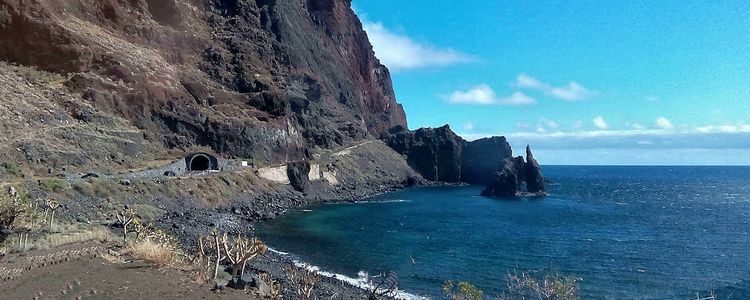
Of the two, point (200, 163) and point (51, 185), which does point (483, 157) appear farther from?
point (51, 185)

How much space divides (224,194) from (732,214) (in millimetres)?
82789

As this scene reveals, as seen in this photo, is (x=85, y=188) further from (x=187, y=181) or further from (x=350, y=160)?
(x=350, y=160)

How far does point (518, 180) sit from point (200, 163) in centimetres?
8115

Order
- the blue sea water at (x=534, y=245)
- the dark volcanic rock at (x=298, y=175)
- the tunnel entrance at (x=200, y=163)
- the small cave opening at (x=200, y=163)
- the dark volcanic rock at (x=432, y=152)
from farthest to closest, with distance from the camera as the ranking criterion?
1. the dark volcanic rock at (x=432, y=152)
2. the dark volcanic rock at (x=298, y=175)
3. the small cave opening at (x=200, y=163)
4. the tunnel entrance at (x=200, y=163)
5. the blue sea water at (x=534, y=245)

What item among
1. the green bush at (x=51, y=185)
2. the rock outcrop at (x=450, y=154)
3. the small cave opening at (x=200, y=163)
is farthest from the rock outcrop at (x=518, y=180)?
the green bush at (x=51, y=185)

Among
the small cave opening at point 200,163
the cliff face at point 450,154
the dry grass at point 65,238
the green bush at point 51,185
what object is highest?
the cliff face at point 450,154

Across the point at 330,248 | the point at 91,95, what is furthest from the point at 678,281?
the point at 91,95

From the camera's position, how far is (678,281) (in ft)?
127

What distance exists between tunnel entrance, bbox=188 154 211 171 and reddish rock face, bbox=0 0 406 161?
28.0 feet

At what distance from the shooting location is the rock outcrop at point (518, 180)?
406ft

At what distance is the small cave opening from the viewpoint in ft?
245

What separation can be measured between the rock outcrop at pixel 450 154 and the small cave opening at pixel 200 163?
96.5 meters

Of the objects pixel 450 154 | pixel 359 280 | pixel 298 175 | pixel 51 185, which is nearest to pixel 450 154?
pixel 450 154

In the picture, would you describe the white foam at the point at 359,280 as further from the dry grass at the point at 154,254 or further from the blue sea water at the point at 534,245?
the dry grass at the point at 154,254
